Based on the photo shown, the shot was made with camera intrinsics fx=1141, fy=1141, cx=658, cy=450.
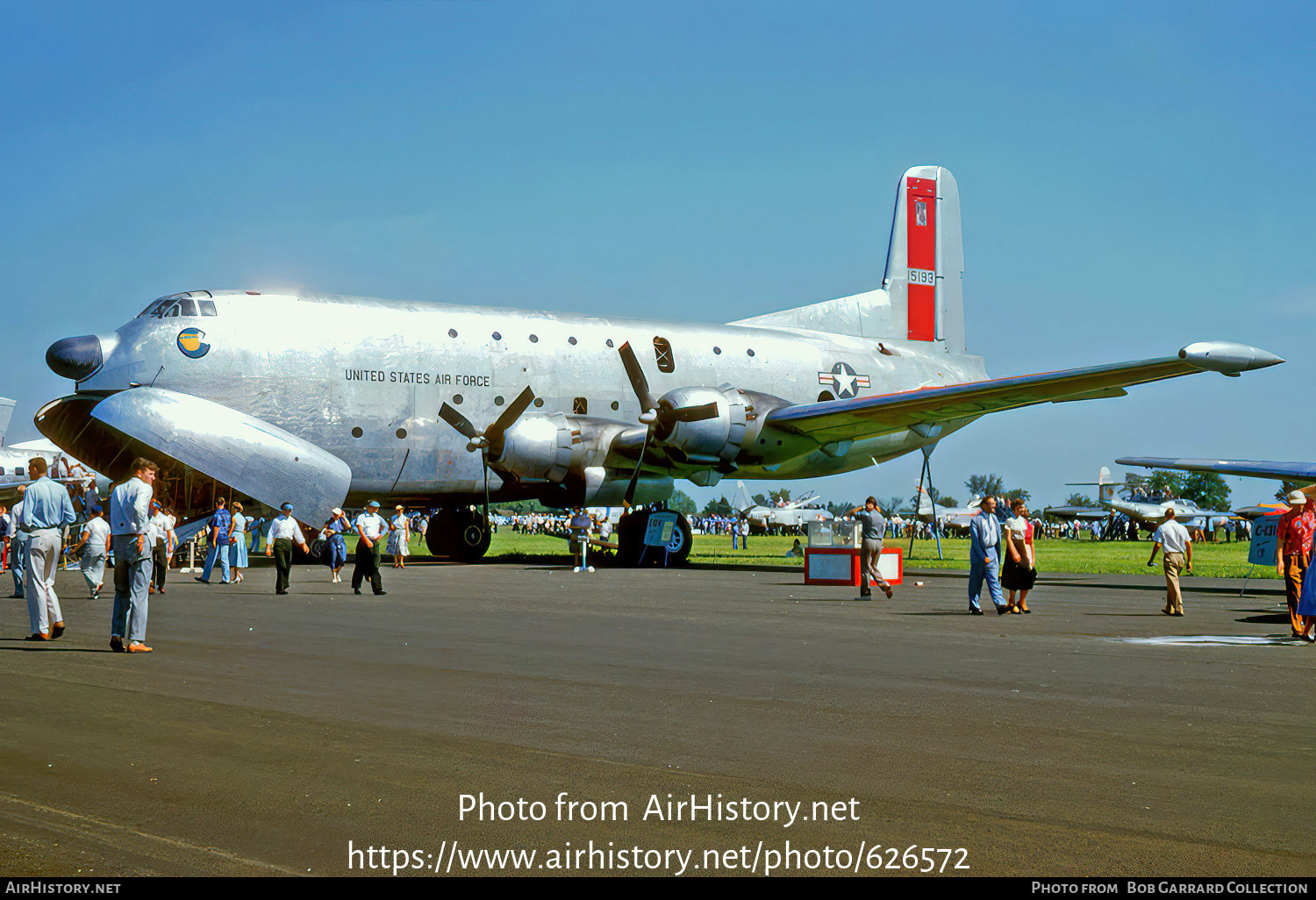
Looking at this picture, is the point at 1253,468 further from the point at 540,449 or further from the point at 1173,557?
the point at 540,449

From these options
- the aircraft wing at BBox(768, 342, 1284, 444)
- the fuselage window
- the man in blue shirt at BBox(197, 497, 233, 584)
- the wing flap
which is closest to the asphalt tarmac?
the aircraft wing at BBox(768, 342, 1284, 444)

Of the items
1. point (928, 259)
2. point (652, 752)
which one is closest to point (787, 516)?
point (928, 259)

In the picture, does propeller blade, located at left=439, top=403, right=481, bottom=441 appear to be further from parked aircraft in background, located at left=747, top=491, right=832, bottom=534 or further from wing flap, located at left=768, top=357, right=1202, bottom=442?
parked aircraft in background, located at left=747, top=491, right=832, bottom=534

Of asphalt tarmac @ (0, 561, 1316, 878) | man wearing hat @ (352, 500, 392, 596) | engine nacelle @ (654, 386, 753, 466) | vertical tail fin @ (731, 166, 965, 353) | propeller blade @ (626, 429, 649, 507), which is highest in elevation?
vertical tail fin @ (731, 166, 965, 353)

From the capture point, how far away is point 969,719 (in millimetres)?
7465

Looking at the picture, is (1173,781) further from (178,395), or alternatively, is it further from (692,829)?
(178,395)

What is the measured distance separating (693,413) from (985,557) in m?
10.3

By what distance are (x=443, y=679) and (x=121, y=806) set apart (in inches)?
158

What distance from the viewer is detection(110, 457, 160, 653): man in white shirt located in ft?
34.9

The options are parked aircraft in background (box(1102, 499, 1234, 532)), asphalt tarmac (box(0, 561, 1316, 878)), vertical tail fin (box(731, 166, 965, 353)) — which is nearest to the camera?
asphalt tarmac (box(0, 561, 1316, 878))

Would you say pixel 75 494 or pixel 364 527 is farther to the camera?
pixel 75 494

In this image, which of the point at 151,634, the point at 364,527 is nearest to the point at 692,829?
the point at 151,634

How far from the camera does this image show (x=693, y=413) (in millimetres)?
25469

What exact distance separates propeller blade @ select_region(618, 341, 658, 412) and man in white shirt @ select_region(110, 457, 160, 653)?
53.3 ft
